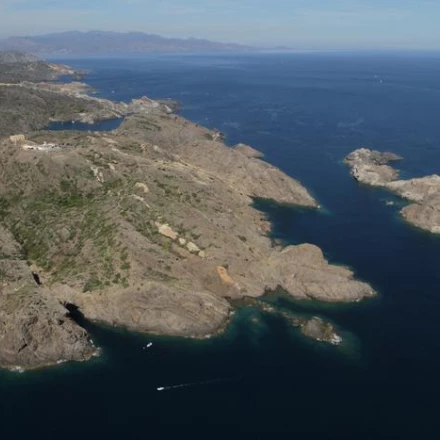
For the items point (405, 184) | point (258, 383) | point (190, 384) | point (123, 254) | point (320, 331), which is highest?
point (405, 184)

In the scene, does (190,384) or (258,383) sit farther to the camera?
(258,383)

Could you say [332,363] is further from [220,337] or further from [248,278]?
[248,278]

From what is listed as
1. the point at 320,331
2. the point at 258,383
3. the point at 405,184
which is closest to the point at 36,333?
the point at 258,383

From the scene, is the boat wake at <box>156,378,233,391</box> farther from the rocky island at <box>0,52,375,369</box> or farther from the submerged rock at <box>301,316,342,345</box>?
the submerged rock at <box>301,316,342,345</box>

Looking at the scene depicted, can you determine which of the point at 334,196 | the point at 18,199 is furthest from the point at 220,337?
the point at 334,196

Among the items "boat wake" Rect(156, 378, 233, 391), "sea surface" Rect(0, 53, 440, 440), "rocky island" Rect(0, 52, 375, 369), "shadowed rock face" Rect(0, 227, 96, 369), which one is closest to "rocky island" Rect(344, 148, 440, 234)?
"sea surface" Rect(0, 53, 440, 440)

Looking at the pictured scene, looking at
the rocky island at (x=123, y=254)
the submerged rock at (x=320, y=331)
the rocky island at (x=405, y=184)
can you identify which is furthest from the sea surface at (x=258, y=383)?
the rocky island at (x=405, y=184)

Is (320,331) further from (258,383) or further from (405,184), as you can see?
(405,184)
